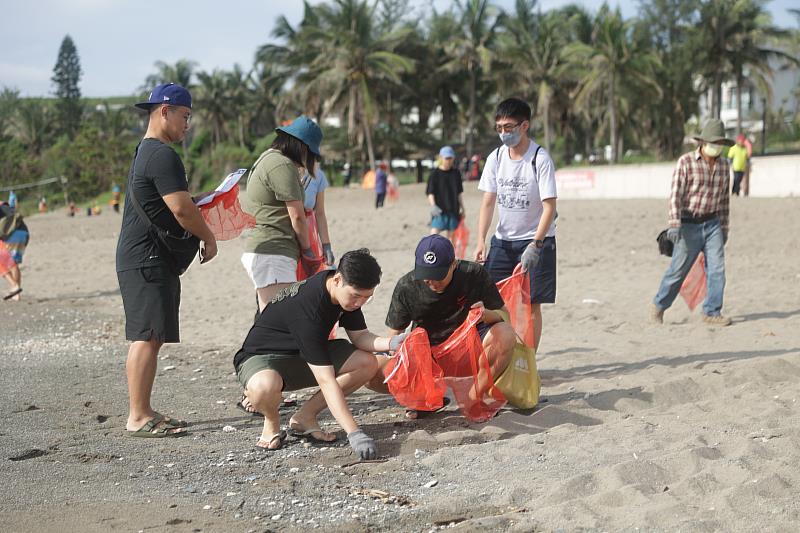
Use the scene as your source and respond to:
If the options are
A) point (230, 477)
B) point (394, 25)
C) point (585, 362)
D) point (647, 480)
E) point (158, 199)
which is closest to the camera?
point (647, 480)

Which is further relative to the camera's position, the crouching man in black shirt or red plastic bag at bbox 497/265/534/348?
red plastic bag at bbox 497/265/534/348

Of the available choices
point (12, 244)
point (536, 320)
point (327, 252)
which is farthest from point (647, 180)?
point (327, 252)

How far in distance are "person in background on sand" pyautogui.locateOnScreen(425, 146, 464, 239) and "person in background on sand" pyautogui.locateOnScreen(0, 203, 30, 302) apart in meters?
5.32

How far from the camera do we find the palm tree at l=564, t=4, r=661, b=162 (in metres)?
40.5

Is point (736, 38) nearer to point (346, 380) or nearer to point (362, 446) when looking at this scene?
point (346, 380)

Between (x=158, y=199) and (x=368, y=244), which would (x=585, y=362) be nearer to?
(x=158, y=199)

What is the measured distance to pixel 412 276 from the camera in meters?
4.87

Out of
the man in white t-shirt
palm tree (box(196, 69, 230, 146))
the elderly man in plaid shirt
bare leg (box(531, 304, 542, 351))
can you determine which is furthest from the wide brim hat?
palm tree (box(196, 69, 230, 146))

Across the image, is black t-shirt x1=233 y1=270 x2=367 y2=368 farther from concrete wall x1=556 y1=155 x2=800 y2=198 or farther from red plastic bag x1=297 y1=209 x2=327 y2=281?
concrete wall x1=556 y1=155 x2=800 y2=198

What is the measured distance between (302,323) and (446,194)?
22.0 ft

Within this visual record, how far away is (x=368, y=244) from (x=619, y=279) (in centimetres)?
693

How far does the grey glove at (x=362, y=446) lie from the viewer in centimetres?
421

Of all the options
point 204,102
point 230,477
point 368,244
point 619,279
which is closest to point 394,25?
Result: point 204,102

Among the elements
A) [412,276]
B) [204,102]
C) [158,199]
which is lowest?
[412,276]
